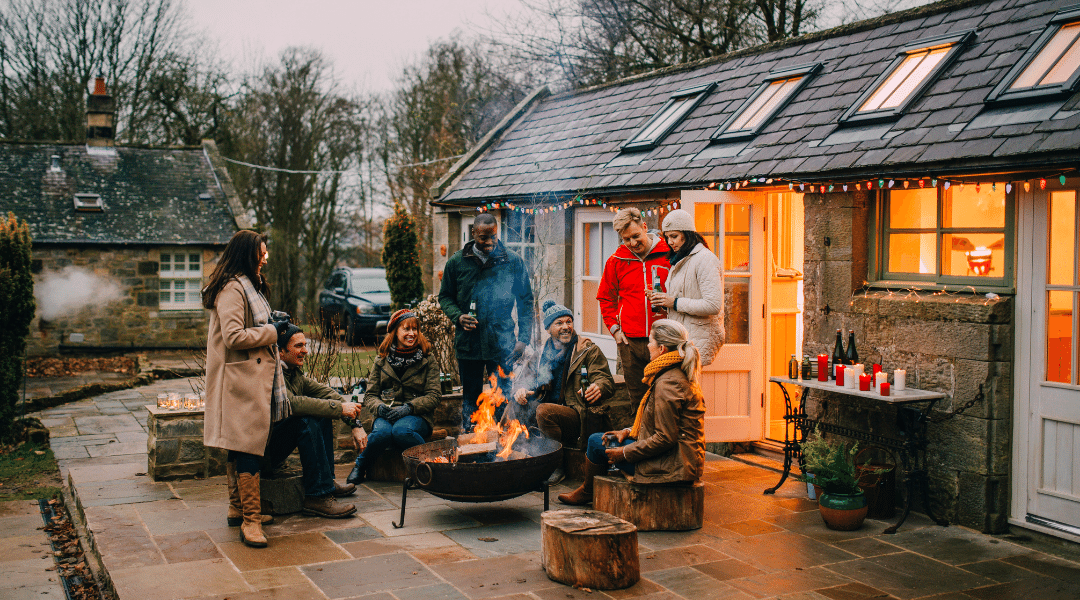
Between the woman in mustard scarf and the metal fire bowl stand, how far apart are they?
48 centimetres

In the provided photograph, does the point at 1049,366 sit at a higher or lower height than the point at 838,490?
higher

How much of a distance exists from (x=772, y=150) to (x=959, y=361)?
7.92 ft

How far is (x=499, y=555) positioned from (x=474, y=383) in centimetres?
218

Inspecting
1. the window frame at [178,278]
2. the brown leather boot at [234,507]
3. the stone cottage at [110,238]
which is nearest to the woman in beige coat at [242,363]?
the brown leather boot at [234,507]

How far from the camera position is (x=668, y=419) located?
5.35 m

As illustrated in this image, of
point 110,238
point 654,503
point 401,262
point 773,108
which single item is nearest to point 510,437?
point 654,503

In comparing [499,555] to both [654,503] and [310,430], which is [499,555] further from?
[310,430]

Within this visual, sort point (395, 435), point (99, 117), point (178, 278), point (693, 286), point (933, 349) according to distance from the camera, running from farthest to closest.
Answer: point (99, 117), point (178, 278), point (395, 435), point (693, 286), point (933, 349)

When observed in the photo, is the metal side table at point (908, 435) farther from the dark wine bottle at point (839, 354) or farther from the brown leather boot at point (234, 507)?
the brown leather boot at point (234, 507)

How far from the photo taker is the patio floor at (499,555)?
4641mm

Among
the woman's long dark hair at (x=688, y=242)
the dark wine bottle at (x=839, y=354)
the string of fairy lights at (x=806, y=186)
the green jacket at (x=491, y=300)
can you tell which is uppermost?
the string of fairy lights at (x=806, y=186)

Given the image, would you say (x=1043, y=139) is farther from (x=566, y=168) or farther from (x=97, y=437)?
(x=97, y=437)

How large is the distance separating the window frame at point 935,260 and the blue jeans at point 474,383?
2.99m

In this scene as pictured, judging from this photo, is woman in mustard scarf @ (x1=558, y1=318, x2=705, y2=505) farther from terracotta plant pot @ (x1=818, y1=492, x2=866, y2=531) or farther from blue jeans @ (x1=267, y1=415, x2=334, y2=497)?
blue jeans @ (x1=267, y1=415, x2=334, y2=497)
